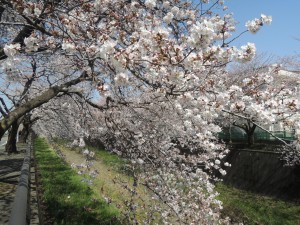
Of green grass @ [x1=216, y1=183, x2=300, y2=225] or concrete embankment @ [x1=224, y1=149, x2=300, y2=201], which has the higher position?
concrete embankment @ [x1=224, y1=149, x2=300, y2=201]

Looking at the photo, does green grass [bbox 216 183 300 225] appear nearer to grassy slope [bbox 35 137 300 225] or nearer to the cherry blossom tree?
grassy slope [bbox 35 137 300 225]

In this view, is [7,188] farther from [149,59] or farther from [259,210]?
[259,210]

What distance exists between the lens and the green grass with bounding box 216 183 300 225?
1256cm

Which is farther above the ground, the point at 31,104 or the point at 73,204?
the point at 31,104

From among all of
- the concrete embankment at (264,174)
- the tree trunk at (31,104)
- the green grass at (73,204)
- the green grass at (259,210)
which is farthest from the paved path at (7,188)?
the concrete embankment at (264,174)

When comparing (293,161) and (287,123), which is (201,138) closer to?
(287,123)

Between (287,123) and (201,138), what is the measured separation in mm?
1435

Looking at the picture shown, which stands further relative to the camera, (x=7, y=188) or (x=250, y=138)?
(x=250, y=138)

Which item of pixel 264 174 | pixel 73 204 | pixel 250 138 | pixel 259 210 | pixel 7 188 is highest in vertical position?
pixel 250 138

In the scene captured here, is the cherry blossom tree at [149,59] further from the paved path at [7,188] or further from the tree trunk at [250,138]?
the tree trunk at [250,138]

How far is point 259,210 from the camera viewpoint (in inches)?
548

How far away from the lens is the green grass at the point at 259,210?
12.6 meters

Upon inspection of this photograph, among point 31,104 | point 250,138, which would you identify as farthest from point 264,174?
point 31,104

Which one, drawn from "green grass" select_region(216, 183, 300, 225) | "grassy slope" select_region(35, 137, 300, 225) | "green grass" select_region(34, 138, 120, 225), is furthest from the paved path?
"green grass" select_region(216, 183, 300, 225)
